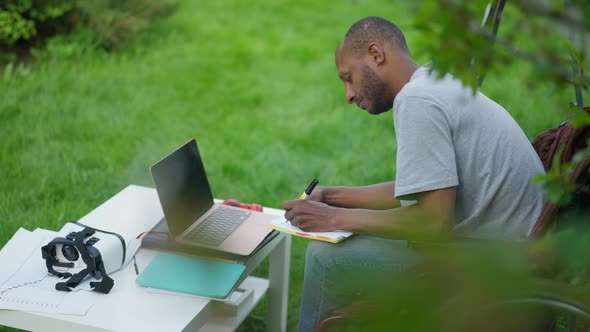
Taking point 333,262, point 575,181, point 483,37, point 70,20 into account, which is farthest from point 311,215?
point 70,20

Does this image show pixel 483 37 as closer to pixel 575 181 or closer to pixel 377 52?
pixel 575 181

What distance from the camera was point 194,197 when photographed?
8.97 ft

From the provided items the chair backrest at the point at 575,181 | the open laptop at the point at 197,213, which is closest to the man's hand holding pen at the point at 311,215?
the open laptop at the point at 197,213

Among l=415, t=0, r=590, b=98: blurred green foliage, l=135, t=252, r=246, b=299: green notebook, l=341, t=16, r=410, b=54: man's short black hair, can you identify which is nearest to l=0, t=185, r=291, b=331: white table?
l=135, t=252, r=246, b=299: green notebook

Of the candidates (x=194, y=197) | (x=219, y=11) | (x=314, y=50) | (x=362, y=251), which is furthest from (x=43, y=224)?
(x=219, y=11)

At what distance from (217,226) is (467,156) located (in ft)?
3.28

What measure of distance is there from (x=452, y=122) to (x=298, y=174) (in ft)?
7.65

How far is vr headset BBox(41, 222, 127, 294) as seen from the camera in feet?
7.27

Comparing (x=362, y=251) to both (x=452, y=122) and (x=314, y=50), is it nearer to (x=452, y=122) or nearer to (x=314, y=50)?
(x=452, y=122)

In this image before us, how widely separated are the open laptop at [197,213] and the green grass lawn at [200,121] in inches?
24.1

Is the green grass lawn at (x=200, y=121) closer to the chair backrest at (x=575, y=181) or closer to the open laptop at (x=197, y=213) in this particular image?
the open laptop at (x=197, y=213)

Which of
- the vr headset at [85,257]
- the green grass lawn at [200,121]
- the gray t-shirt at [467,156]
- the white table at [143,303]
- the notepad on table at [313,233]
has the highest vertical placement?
the gray t-shirt at [467,156]

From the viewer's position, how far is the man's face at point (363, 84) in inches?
97.7

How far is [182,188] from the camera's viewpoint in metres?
2.63
